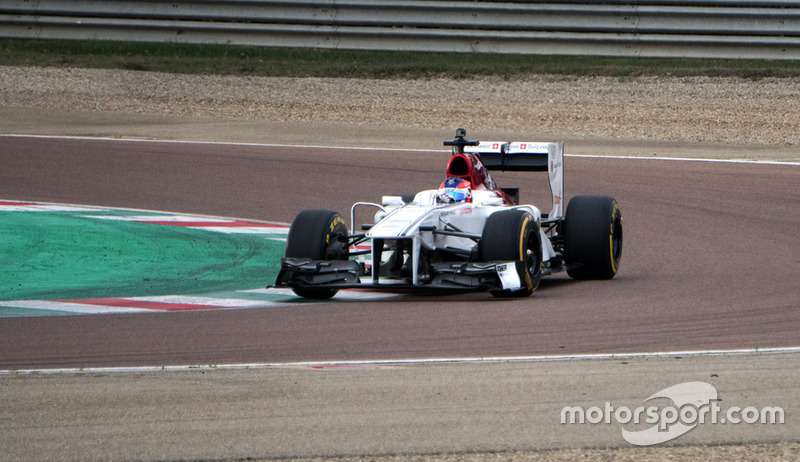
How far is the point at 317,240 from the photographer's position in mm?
9391

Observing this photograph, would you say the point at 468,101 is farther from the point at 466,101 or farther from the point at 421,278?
the point at 421,278

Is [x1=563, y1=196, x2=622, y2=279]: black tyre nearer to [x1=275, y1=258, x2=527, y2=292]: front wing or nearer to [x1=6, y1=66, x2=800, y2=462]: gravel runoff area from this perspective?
[x1=275, y1=258, x2=527, y2=292]: front wing

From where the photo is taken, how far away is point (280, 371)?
648 centimetres

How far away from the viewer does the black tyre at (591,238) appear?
1013 centimetres

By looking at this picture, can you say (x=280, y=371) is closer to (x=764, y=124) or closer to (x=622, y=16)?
(x=764, y=124)

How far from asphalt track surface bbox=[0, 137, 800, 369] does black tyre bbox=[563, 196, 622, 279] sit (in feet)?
0.73

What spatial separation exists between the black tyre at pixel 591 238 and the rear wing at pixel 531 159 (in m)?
0.56

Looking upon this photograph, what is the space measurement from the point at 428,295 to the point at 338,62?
55.7 feet

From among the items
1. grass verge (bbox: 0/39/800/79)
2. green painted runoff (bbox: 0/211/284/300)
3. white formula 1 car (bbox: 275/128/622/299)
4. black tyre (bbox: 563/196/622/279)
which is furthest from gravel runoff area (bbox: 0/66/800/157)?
white formula 1 car (bbox: 275/128/622/299)

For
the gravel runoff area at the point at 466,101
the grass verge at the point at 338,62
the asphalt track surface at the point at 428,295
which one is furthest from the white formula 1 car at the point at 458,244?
the grass verge at the point at 338,62

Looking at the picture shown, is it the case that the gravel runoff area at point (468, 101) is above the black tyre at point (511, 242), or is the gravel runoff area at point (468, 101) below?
above

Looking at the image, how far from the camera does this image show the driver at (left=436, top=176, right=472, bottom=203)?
963cm

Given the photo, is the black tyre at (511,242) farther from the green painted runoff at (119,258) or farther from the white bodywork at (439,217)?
the green painted runoff at (119,258)

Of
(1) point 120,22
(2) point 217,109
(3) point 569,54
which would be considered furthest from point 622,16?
(1) point 120,22
